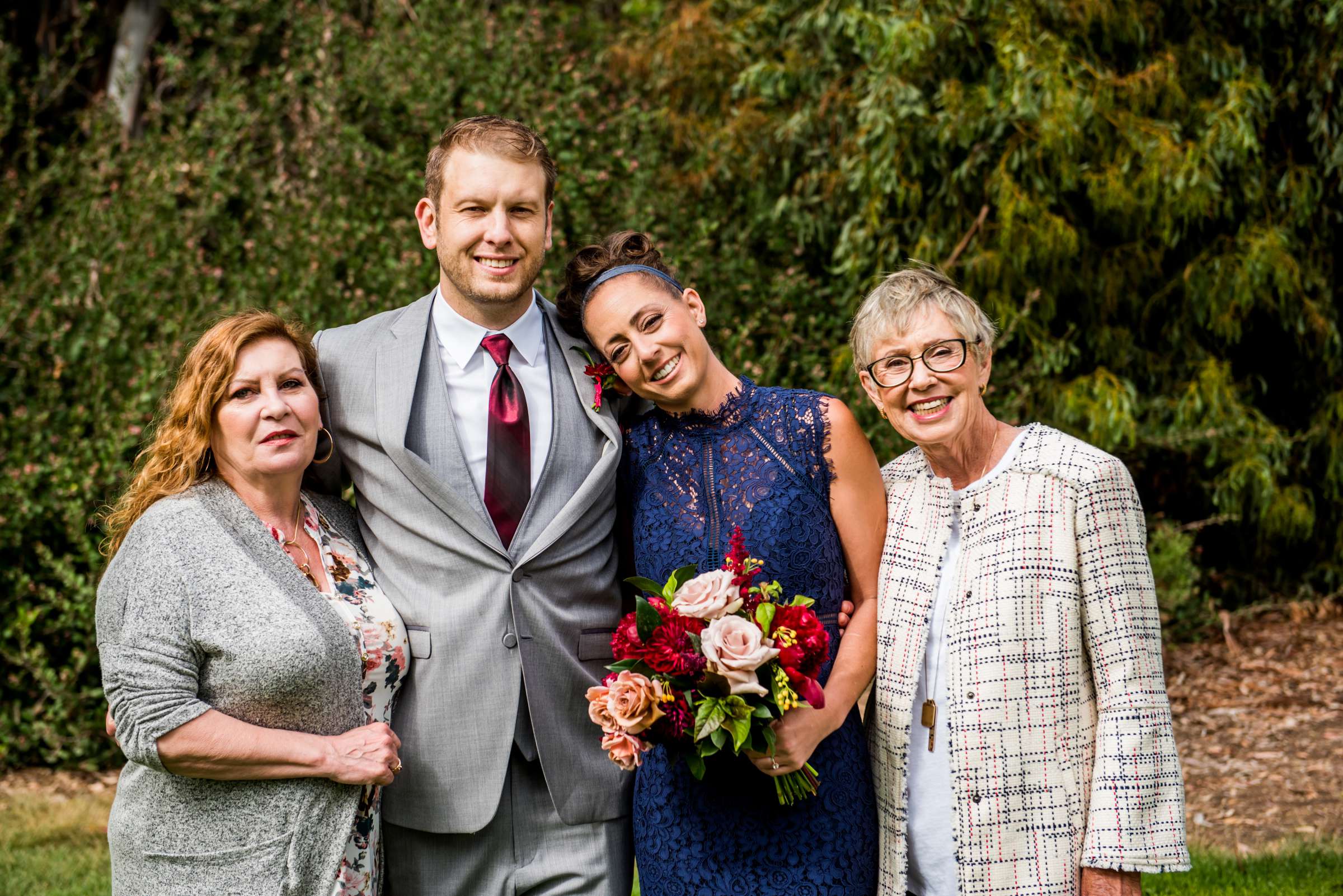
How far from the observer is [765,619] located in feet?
7.89

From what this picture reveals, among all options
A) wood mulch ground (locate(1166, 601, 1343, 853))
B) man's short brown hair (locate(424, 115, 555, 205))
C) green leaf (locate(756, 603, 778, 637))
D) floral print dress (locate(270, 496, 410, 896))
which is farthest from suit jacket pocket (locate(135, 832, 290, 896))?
wood mulch ground (locate(1166, 601, 1343, 853))

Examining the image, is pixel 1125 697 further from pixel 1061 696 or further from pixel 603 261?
pixel 603 261

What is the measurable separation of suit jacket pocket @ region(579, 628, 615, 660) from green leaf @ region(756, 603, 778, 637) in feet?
2.28

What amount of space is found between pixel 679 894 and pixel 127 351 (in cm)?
528

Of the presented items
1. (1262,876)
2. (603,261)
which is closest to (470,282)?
(603,261)

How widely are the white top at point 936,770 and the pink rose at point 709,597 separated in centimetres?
55

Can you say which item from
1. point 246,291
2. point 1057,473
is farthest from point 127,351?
point 1057,473

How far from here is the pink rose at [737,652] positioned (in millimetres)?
2318

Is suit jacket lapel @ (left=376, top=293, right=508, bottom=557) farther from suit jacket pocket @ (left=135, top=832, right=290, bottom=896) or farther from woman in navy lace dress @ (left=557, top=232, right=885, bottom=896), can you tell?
suit jacket pocket @ (left=135, top=832, right=290, bottom=896)

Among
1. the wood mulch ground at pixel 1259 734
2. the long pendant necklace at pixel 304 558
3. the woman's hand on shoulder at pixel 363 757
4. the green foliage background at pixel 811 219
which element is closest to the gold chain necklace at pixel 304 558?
the long pendant necklace at pixel 304 558

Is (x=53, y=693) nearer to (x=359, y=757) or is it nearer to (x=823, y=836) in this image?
(x=359, y=757)

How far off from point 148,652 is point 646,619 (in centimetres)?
106

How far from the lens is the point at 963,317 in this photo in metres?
2.77

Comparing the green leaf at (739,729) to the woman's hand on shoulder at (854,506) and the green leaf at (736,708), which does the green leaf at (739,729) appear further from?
the woman's hand on shoulder at (854,506)
